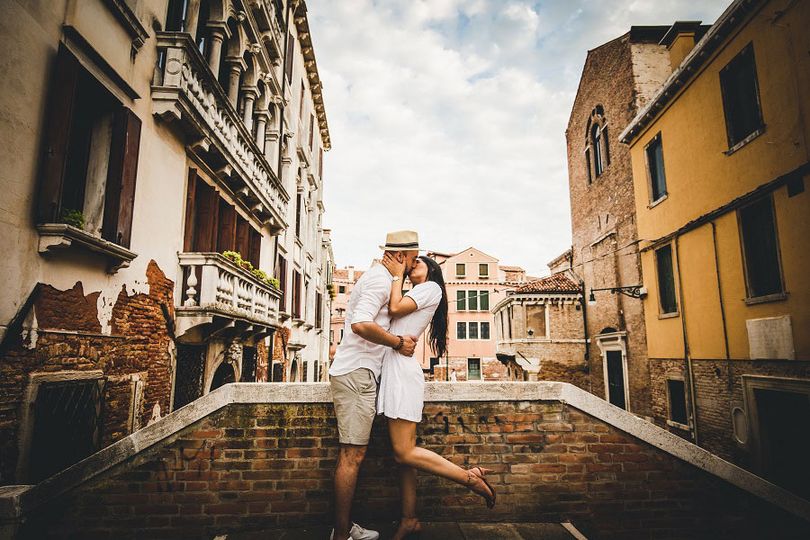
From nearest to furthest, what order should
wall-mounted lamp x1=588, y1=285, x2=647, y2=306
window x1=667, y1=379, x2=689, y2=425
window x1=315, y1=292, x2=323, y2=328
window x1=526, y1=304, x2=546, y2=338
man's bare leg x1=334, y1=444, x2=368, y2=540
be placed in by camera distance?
man's bare leg x1=334, y1=444, x2=368, y2=540
window x1=667, y1=379, x2=689, y2=425
wall-mounted lamp x1=588, y1=285, x2=647, y2=306
window x1=526, y1=304, x2=546, y2=338
window x1=315, y1=292, x2=323, y2=328

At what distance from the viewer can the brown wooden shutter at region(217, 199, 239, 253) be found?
31.1 ft

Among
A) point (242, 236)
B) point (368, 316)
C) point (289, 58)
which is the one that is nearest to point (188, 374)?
point (242, 236)

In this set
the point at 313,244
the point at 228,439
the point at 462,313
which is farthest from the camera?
the point at 462,313

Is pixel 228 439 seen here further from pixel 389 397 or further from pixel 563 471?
pixel 563 471

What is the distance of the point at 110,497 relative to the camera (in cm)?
327

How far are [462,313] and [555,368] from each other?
1742 centimetres

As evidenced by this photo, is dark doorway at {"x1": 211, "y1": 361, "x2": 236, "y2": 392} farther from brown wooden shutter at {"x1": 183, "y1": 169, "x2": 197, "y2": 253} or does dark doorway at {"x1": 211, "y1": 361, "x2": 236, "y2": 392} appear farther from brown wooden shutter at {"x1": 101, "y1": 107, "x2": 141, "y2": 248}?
brown wooden shutter at {"x1": 101, "y1": 107, "x2": 141, "y2": 248}

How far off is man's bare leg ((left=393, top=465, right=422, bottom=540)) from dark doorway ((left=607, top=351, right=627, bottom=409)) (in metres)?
14.1

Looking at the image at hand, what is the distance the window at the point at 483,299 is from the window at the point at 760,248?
94.3ft

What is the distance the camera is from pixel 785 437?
7965mm

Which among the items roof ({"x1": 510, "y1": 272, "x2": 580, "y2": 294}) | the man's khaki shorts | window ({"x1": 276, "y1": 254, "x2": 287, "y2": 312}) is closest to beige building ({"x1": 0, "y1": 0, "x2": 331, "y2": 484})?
window ({"x1": 276, "y1": 254, "x2": 287, "y2": 312})

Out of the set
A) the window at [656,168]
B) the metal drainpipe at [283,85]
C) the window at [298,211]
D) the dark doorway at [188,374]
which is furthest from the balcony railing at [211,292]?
the window at [656,168]

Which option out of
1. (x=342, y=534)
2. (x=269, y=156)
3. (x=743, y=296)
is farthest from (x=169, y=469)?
(x=269, y=156)

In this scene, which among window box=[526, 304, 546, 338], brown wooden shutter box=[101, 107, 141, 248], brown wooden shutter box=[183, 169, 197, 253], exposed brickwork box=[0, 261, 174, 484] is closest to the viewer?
exposed brickwork box=[0, 261, 174, 484]
